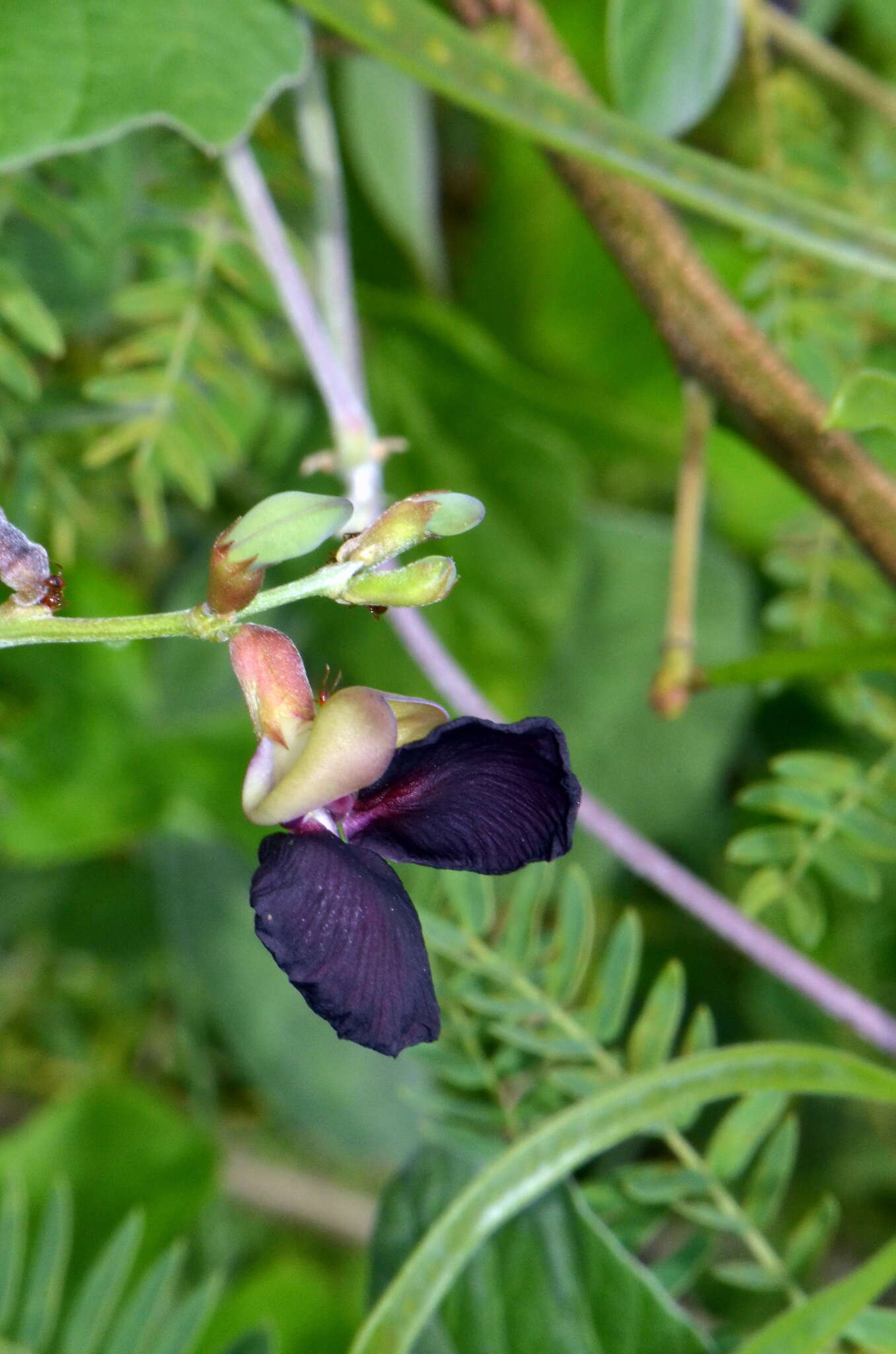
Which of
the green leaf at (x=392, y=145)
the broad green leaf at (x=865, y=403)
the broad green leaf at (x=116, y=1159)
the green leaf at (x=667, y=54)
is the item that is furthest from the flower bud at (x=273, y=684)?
the broad green leaf at (x=116, y=1159)

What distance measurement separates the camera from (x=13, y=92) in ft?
1.79

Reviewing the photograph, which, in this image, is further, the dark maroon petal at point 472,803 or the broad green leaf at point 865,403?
the broad green leaf at point 865,403

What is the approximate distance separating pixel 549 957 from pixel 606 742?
507 millimetres

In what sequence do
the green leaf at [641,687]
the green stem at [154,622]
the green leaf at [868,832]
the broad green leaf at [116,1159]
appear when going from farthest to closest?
the green leaf at [641,687] → the broad green leaf at [116,1159] → the green leaf at [868,832] → the green stem at [154,622]

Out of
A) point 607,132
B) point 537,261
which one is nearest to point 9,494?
point 607,132

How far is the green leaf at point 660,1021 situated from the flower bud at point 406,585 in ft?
1.09

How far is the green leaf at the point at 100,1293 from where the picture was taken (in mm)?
625

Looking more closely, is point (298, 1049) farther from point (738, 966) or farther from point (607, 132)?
point (607, 132)

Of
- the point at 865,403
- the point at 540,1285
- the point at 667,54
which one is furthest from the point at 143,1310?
the point at 667,54

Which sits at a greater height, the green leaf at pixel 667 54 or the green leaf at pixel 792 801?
the green leaf at pixel 667 54

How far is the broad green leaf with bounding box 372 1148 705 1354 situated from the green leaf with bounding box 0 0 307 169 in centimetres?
51

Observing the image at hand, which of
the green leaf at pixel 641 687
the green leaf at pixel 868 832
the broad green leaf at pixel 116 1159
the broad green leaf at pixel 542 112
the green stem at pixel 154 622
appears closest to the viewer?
the green stem at pixel 154 622

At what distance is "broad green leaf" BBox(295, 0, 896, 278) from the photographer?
58 centimetres

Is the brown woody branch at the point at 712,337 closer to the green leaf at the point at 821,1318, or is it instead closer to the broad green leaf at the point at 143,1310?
the green leaf at the point at 821,1318
